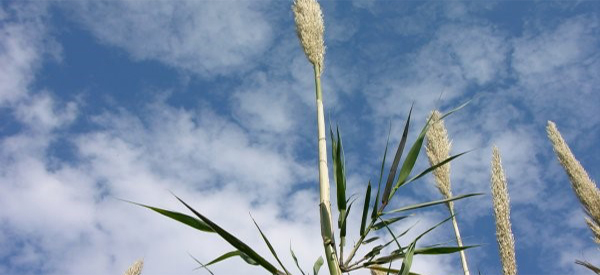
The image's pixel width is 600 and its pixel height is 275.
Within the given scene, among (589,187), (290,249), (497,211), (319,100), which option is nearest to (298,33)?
(319,100)

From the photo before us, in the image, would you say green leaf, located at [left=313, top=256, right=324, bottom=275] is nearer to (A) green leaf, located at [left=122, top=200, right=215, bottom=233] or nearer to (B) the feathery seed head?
(A) green leaf, located at [left=122, top=200, right=215, bottom=233]

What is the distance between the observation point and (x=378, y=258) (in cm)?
192

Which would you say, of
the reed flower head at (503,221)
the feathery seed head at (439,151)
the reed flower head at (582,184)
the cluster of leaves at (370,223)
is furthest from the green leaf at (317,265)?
the reed flower head at (582,184)

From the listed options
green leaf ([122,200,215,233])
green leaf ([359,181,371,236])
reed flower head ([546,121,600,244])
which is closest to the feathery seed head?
reed flower head ([546,121,600,244])

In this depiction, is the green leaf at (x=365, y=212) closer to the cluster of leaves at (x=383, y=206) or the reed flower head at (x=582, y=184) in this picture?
A: the cluster of leaves at (x=383, y=206)

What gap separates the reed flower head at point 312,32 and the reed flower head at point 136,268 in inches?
98.7

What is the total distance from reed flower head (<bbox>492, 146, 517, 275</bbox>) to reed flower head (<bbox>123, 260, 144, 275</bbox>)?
9.36 feet

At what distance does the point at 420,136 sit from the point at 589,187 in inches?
71.9

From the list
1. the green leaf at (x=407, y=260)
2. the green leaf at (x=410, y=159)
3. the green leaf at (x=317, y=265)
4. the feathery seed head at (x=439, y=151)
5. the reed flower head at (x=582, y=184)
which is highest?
the feathery seed head at (x=439, y=151)

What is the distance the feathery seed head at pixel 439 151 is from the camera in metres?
3.61

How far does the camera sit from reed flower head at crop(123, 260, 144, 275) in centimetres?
395

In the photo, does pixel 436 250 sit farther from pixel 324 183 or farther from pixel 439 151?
pixel 439 151

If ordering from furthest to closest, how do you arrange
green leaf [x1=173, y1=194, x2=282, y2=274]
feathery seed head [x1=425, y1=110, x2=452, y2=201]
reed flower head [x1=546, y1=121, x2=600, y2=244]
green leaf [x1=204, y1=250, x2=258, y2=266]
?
feathery seed head [x1=425, y1=110, x2=452, y2=201]
reed flower head [x1=546, y1=121, x2=600, y2=244]
green leaf [x1=204, y1=250, x2=258, y2=266]
green leaf [x1=173, y1=194, x2=282, y2=274]

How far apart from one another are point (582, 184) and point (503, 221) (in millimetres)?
1152
